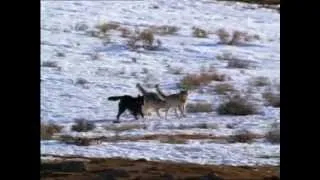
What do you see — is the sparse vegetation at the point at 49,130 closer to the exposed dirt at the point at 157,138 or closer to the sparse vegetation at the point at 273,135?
the exposed dirt at the point at 157,138

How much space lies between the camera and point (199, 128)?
2.66m

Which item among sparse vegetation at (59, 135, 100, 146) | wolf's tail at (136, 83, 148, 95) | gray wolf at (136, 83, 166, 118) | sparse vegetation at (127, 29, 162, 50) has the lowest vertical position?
sparse vegetation at (59, 135, 100, 146)

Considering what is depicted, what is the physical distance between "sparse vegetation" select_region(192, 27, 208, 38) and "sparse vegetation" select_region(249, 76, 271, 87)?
25 centimetres

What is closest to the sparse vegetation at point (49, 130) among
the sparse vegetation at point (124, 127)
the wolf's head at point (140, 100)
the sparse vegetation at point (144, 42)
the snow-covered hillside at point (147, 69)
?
the snow-covered hillside at point (147, 69)

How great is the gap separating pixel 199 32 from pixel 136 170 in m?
0.59

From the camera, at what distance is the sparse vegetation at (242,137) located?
2.64m

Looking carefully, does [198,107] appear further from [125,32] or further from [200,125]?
[125,32]

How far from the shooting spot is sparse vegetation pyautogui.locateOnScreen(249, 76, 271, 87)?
2.73 m

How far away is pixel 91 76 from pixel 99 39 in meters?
0.15

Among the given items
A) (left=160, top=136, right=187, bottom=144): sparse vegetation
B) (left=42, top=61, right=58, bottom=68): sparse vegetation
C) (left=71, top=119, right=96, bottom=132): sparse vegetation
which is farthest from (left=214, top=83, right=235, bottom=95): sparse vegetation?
(left=42, top=61, right=58, bottom=68): sparse vegetation

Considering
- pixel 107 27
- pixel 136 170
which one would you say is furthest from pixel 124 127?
pixel 107 27

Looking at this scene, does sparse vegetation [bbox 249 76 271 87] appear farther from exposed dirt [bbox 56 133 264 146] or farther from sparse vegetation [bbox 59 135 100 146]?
sparse vegetation [bbox 59 135 100 146]

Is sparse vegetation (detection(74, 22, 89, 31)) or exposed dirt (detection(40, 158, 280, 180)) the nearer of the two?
exposed dirt (detection(40, 158, 280, 180))
